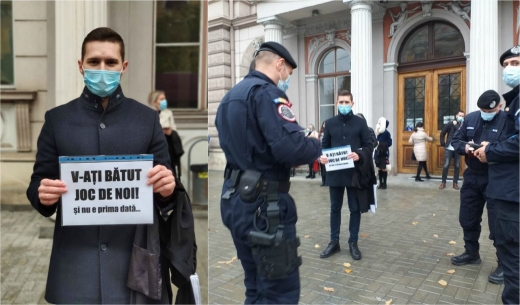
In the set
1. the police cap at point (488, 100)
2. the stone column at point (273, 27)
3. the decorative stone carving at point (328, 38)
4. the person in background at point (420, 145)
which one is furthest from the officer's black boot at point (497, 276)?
the stone column at point (273, 27)

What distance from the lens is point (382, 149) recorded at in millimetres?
3096

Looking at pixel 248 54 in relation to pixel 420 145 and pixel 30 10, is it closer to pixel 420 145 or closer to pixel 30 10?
pixel 420 145

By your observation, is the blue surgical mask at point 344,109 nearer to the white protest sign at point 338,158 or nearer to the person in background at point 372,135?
the person in background at point 372,135

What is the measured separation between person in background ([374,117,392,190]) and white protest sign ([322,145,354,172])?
0.20m

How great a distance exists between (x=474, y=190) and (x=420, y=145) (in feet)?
2.08

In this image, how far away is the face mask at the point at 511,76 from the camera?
2428 mm

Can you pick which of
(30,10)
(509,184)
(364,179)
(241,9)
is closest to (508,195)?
(509,184)

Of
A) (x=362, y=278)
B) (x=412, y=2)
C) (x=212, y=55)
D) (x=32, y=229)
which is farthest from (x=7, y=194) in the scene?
(x=412, y=2)

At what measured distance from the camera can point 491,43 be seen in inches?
98.7

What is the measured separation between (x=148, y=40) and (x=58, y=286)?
7.50 feet

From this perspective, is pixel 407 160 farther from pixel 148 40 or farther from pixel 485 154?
pixel 148 40

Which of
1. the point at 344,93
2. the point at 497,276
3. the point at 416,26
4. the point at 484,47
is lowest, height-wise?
the point at 497,276

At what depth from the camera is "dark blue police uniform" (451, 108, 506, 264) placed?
9.38 ft

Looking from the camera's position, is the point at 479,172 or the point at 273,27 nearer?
the point at 273,27
